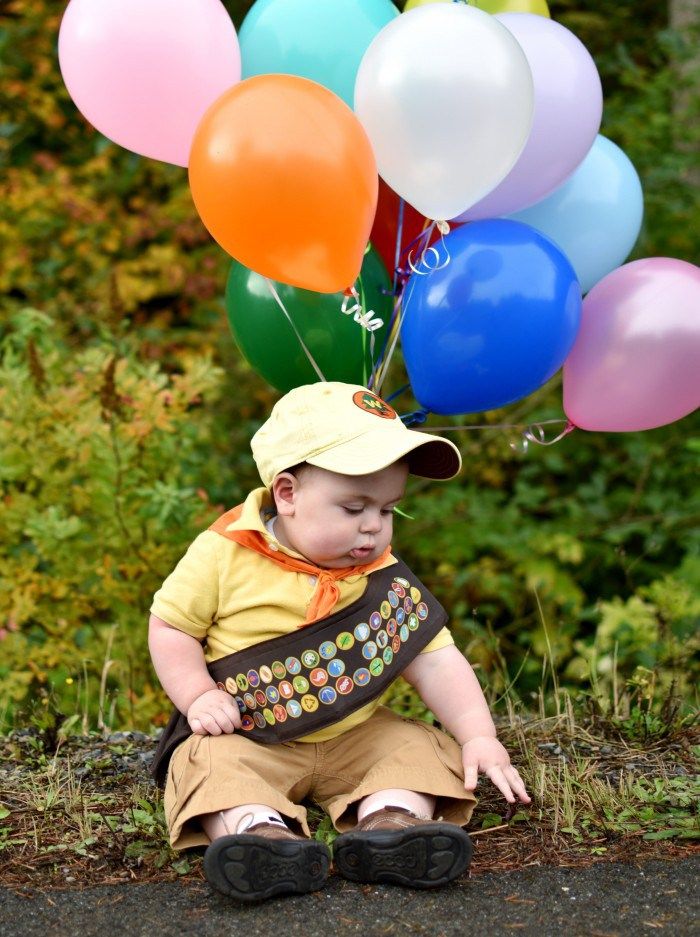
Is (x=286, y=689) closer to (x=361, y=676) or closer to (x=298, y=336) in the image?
(x=361, y=676)

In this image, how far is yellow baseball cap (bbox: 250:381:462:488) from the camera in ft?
7.23

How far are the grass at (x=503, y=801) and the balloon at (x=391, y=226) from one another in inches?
48.0

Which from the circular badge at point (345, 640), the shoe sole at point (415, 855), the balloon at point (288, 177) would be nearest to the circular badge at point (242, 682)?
the circular badge at point (345, 640)

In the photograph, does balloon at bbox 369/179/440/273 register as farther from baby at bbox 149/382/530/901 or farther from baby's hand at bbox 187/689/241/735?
baby's hand at bbox 187/689/241/735

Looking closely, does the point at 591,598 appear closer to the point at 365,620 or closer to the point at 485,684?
the point at 485,684

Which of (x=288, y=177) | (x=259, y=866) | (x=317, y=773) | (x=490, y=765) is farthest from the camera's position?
(x=317, y=773)

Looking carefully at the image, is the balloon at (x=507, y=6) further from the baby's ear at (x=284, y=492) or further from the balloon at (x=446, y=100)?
the baby's ear at (x=284, y=492)

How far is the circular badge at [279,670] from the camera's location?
228cm

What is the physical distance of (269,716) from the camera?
7.56ft

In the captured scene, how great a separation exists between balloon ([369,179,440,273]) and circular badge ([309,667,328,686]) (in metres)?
0.95

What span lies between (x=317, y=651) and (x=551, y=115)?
4.08 ft

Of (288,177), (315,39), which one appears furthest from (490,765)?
(315,39)

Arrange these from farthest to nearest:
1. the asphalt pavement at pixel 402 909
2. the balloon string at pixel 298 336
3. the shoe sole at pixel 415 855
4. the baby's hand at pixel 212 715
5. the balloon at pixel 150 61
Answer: the balloon string at pixel 298 336 < the balloon at pixel 150 61 < the baby's hand at pixel 212 715 < the shoe sole at pixel 415 855 < the asphalt pavement at pixel 402 909

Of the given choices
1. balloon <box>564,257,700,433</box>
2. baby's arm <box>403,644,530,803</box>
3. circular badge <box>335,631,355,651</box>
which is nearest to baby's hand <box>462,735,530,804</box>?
baby's arm <box>403,644,530,803</box>
